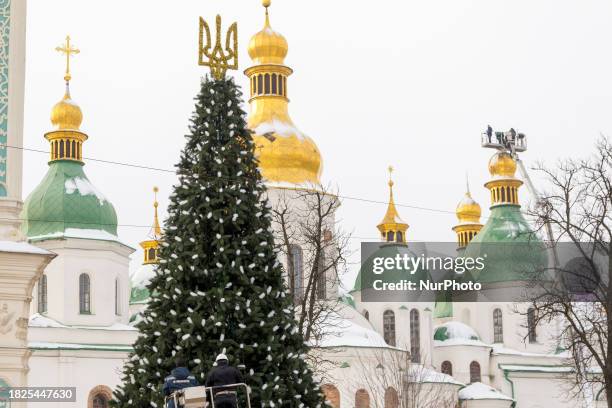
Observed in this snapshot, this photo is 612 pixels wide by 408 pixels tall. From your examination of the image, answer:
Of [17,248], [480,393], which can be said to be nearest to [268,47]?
[480,393]

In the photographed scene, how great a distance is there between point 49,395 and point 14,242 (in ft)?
69.6

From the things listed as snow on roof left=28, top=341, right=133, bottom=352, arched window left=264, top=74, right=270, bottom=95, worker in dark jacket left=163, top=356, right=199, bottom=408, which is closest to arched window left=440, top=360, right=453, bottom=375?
arched window left=264, top=74, right=270, bottom=95

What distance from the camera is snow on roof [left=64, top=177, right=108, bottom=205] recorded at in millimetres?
49875

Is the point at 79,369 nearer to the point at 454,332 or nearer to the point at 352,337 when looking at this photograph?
the point at 352,337

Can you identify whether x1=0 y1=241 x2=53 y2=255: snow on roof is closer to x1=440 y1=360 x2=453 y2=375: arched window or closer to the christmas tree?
the christmas tree

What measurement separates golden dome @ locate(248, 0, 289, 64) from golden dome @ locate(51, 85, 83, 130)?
7575mm

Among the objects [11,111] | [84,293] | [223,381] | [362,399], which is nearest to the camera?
[223,381]

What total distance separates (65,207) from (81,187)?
0.97m

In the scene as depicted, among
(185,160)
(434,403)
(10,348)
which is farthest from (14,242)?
(434,403)

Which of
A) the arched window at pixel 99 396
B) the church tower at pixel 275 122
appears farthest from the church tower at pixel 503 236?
the arched window at pixel 99 396

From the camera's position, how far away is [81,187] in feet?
165

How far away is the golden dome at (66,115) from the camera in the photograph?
168ft

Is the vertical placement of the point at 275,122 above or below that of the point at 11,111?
above

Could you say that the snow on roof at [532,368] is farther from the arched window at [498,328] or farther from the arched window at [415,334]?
the arched window at [415,334]
